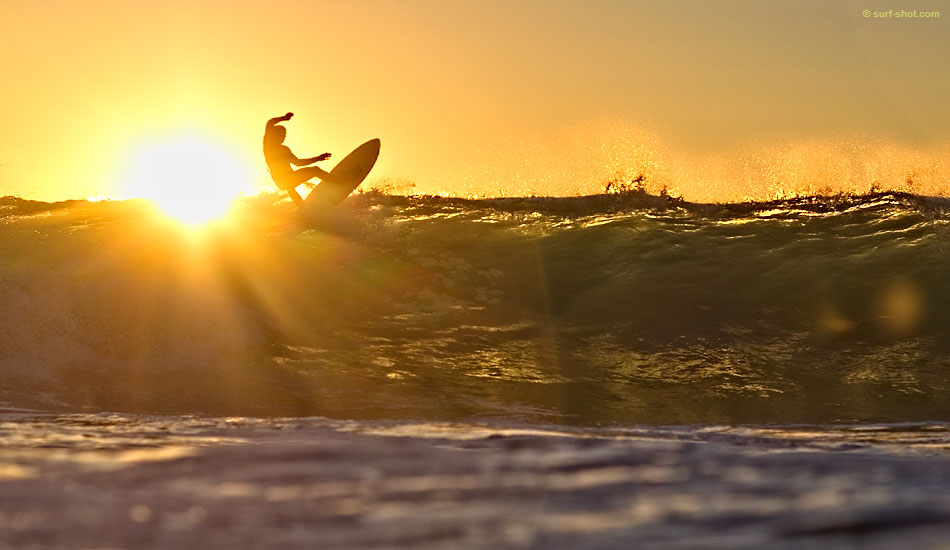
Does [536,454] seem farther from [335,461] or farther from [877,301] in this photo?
[877,301]

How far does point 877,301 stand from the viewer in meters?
11.6

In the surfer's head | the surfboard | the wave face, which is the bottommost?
the wave face

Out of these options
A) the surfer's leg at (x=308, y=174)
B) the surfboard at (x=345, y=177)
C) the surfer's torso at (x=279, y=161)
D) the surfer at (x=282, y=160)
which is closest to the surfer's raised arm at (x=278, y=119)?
the surfer at (x=282, y=160)

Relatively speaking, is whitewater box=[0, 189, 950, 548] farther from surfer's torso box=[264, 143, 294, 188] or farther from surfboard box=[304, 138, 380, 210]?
surfer's torso box=[264, 143, 294, 188]

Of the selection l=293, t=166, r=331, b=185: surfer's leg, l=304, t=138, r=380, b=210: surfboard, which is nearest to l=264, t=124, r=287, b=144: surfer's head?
l=293, t=166, r=331, b=185: surfer's leg

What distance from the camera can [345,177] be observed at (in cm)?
1490

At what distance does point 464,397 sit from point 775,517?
199 inches

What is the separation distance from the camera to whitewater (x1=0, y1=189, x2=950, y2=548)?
3449mm

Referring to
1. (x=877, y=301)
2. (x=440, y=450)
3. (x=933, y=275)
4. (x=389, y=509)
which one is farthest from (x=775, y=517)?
(x=933, y=275)

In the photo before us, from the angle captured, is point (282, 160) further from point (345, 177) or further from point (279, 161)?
point (345, 177)

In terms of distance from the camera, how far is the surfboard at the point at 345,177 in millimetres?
14484

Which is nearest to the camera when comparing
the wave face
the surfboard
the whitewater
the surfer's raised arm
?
the whitewater

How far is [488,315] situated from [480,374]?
2.16 meters

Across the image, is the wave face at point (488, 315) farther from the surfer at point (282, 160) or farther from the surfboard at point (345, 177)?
the surfer at point (282, 160)
